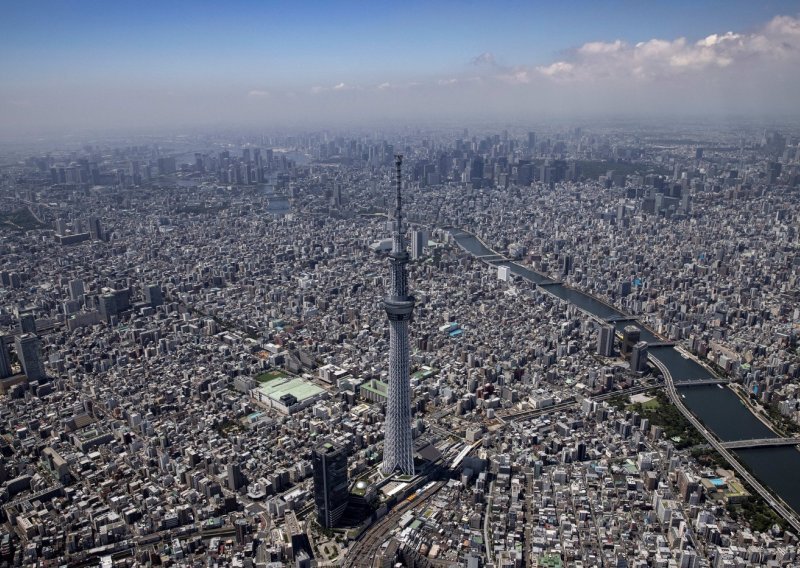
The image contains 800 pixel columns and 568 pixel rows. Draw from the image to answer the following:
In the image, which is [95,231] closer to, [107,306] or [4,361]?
[107,306]

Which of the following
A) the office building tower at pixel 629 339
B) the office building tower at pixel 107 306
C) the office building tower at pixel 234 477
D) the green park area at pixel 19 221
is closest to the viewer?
the office building tower at pixel 234 477

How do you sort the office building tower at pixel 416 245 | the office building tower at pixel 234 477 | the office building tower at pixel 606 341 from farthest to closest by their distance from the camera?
the office building tower at pixel 416 245, the office building tower at pixel 606 341, the office building tower at pixel 234 477

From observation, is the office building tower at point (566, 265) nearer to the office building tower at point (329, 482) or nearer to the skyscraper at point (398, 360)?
the skyscraper at point (398, 360)

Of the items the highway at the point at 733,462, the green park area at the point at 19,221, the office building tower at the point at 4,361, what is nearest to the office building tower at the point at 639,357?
the highway at the point at 733,462

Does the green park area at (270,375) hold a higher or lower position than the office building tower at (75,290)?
lower

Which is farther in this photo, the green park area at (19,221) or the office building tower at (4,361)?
the green park area at (19,221)

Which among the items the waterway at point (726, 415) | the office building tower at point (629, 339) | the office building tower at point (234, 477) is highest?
the office building tower at point (629, 339)

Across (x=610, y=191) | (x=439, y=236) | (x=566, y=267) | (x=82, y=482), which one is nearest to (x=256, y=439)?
(x=82, y=482)
